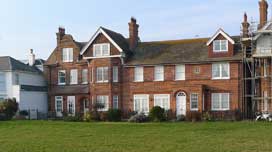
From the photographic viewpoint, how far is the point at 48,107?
55.7 metres

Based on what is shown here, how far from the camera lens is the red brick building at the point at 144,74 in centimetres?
4644

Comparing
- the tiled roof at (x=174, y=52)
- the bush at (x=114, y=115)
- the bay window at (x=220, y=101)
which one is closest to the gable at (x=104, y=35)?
the tiled roof at (x=174, y=52)

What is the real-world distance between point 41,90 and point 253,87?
23.6 metres

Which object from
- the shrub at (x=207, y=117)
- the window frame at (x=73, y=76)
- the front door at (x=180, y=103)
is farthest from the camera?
the window frame at (x=73, y=76)

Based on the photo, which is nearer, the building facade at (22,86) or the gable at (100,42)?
the gable at (100,42)

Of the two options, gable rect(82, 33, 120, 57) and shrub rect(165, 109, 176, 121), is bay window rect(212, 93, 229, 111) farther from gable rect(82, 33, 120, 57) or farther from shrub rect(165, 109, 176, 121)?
gable rect(82, 33, 120, 57)

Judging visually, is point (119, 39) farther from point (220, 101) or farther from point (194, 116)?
point (220, 101)

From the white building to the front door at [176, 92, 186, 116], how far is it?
15864 mm

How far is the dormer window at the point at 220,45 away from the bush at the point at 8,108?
2097 cm

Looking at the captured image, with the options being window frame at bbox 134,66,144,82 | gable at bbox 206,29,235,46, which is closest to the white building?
window frame at bbox 134,66,144,82

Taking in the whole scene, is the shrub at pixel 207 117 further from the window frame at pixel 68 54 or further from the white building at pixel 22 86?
the white building at pixel 22 86

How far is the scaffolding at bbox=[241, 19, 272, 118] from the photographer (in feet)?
148

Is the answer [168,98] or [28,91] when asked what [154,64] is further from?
[28,91]

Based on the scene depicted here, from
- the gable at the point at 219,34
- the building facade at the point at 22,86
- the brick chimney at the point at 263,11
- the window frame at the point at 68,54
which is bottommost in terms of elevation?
the building facade at the point at 22,86
